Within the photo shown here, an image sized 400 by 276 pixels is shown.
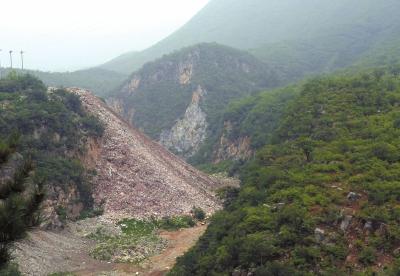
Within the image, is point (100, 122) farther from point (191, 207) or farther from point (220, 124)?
point (220, 124)

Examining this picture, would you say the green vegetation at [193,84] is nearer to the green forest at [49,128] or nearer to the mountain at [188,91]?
the mountain at [188,91]

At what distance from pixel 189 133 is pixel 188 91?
50.5 feet

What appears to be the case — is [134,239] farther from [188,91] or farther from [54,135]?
[188,91]

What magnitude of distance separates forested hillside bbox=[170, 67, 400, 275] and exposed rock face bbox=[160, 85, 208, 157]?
196 ft

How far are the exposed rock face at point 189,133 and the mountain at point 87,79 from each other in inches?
1379

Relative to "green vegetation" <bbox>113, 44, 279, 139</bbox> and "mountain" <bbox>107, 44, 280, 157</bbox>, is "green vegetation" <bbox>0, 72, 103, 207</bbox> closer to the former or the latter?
"mountain" <bbox>107, 44, 280, 157</bbox>

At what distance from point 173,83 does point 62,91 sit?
6595 centimetres

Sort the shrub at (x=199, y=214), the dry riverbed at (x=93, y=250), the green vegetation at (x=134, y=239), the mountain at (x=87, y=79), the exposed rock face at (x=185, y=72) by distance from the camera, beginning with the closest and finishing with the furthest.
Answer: the dry riverbed at (x=93, y=250)
the green vegetation at (x=134, y=239)
the shrub at (x=199, y=214)
the exposed rock face at (x=185, y=72)
the mountain at (x=87, y=79)

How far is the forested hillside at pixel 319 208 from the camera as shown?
23469 millimetres

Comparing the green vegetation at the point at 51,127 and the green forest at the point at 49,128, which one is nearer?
the green forest at the point at 49,128

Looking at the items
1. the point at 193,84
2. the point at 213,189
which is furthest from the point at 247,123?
the point at 193,84

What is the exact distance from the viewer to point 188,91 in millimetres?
117000

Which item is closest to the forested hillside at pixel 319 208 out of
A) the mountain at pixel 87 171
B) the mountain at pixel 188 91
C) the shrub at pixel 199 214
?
the shrub at pixel 199 214

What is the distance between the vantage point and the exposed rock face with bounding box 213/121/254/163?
8082 cm
